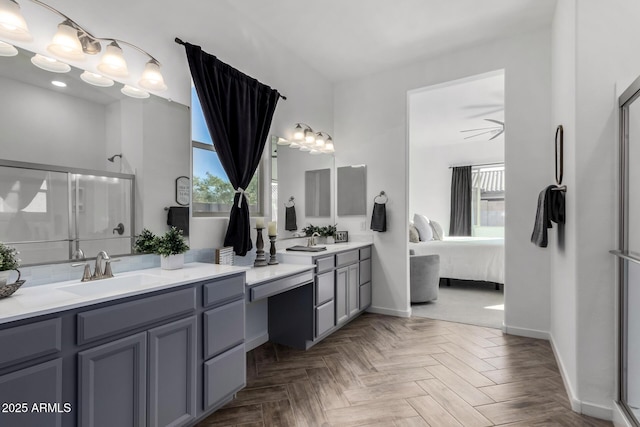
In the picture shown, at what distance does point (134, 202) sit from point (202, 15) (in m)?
1.53

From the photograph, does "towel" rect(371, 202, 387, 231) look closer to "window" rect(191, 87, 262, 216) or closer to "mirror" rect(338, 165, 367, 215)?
"mirror" rect(338, 165, 367, 215)

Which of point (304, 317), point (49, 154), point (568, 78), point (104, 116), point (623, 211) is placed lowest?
point (304, 317)

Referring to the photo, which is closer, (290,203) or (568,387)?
(568,387)

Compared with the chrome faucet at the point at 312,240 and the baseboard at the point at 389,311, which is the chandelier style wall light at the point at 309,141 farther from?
the baseboard at the point at 389,311

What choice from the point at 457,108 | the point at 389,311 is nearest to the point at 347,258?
the point at 389,311

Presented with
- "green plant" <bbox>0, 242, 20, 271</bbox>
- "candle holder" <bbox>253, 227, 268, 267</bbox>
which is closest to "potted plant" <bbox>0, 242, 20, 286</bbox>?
"green plant" <bbox>0, 242, 20, 271</bbox>

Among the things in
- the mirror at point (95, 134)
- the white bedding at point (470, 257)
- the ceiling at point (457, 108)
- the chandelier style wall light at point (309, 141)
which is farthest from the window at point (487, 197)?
the mirror at point (95, 134)

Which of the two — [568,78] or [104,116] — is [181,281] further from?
[568,78]

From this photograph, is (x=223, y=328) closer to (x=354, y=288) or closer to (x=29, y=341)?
(x=29, y=341)

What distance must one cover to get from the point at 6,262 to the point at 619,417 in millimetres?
3200

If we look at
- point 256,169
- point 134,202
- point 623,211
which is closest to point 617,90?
point 623,211

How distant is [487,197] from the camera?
7.42 m

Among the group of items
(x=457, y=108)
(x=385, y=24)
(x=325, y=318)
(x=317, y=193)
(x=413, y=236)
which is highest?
(x=385, y=24)

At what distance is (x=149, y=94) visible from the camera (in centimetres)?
214
